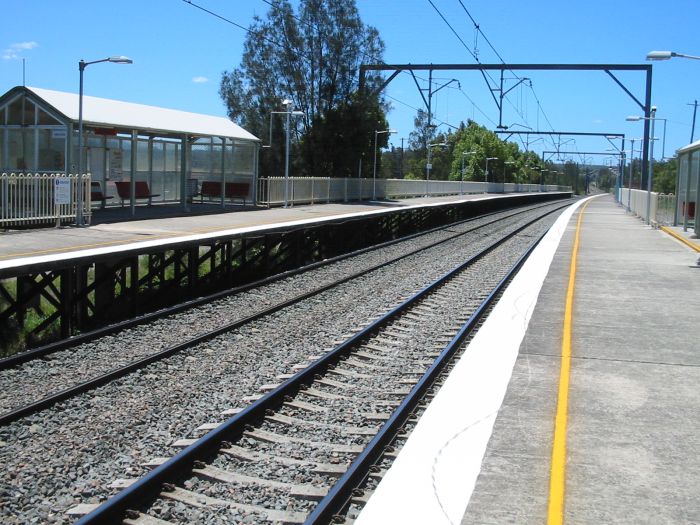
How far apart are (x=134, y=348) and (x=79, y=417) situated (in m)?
3.05

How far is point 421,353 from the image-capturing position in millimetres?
10297

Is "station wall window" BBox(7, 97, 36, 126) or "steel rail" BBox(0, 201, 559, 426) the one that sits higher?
"station wall window" BBox(7, 97, 36, 126)

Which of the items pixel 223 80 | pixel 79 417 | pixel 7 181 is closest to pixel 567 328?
pixel 79 417

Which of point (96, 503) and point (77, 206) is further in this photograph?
point (77, 206)

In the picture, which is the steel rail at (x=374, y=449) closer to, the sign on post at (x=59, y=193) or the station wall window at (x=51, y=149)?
the sign on post at (x=59, y=193)

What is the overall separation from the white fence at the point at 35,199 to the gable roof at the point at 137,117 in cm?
214

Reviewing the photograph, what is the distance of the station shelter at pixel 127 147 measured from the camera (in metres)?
23.4

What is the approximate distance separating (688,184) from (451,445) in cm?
2829

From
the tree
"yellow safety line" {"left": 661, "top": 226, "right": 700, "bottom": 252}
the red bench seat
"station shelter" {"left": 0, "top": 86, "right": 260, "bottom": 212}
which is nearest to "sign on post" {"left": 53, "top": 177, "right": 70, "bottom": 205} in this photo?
"station shelter" {"left": 0, "top": 86, "right": 260, "bottom": 212}

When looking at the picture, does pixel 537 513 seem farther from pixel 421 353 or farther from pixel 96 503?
pixel 421 353

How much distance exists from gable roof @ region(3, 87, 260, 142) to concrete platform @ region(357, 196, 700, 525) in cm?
1524

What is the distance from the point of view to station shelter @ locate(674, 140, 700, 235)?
30.2 meters

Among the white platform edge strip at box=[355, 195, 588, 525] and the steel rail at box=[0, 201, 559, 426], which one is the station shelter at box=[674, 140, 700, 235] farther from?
the white platform edge strip at box=[355, 195, 588, 525]

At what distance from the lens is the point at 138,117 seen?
27000mm
